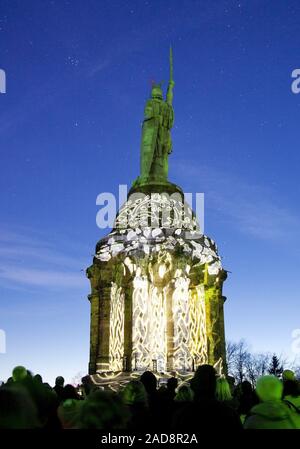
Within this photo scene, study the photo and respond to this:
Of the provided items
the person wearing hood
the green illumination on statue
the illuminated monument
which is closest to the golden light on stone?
the illuminated monument

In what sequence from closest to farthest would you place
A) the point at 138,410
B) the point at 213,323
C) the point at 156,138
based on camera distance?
the point at 138,410 → the point at 213,323 → the point at 156,138

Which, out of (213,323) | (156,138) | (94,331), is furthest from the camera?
(156,138)

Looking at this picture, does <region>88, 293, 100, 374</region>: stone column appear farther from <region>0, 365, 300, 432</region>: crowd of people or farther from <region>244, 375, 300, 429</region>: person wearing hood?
<region>244, 375, 300, 429</region>: person wearing hood

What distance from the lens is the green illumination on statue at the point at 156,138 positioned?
28.4 metres

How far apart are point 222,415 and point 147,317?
66.1 feet

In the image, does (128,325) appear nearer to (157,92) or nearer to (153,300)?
(153,300)

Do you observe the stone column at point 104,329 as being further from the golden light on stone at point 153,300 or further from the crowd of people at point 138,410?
the crowd of people at point 138,410

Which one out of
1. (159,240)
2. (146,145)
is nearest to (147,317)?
(159,240)

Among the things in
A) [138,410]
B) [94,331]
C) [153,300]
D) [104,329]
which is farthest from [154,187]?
[138,410]

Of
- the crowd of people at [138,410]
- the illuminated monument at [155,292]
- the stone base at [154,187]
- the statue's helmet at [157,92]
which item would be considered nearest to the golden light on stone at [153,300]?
the illuminated monument at [155,292]

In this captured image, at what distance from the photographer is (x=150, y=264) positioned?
23.7 metres

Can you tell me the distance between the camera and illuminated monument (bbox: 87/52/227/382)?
22.9 meters

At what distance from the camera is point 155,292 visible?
2395 centimetres

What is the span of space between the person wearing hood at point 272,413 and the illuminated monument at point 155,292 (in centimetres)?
Answer: 1880
